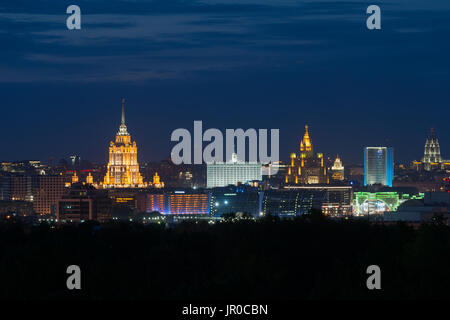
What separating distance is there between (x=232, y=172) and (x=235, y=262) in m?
142

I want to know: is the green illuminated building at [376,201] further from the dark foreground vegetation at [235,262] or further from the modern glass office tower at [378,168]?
the dark foreground vegetation at [235,262]

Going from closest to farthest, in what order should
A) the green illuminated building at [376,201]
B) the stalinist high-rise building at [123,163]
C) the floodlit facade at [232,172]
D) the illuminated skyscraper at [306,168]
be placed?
the green illuminated building at [376,201] < the stalinist high-rise building at [123,163] < the illuminated skyscraper at [306,168] < the floodlit facade at [232,172]

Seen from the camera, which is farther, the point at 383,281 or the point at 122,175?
the point at 122,175

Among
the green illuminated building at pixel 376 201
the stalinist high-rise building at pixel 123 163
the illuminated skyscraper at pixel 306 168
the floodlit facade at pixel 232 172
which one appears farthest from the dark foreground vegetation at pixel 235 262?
the floodlit facade at pixel 232 172

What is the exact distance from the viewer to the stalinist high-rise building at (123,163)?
16325 cm

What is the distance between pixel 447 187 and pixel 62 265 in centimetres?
9696

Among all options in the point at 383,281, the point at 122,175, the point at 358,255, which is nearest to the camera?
the point at 383,281

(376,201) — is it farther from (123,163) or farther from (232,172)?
(232,172)

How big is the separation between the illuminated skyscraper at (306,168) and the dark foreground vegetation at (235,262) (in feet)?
385

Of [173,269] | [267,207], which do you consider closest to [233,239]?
[173,269]

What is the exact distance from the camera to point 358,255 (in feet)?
168

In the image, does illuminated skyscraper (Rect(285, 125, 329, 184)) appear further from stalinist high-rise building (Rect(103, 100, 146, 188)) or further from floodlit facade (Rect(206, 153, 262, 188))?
stalinist high-rise building (Rect(103, 100, 146, 188))

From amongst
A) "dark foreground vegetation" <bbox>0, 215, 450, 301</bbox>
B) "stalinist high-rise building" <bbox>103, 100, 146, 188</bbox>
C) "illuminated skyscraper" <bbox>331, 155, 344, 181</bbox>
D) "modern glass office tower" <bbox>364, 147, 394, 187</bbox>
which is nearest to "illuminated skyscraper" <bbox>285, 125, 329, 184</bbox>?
"illuminated skyscraper" <bbox>331, 155, 344, 181</bbox>
